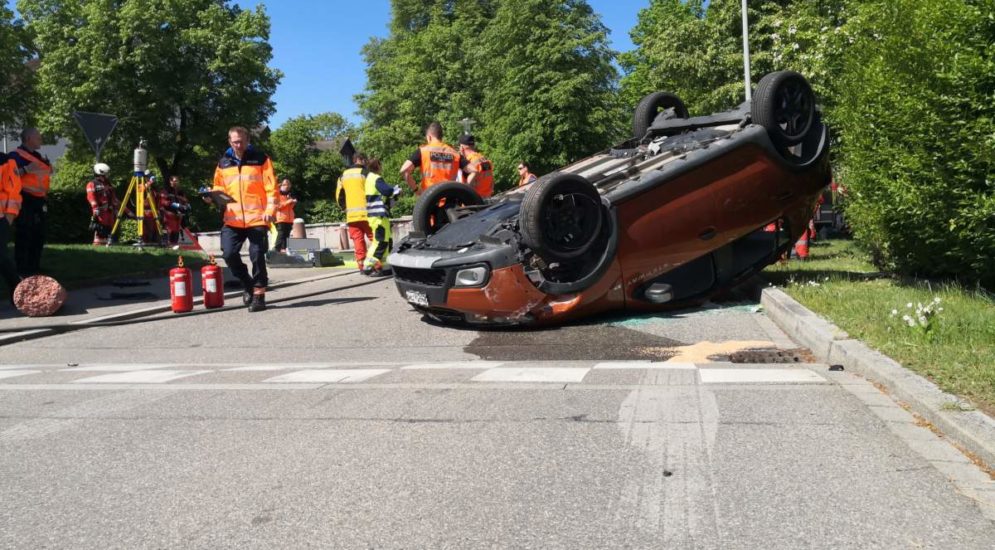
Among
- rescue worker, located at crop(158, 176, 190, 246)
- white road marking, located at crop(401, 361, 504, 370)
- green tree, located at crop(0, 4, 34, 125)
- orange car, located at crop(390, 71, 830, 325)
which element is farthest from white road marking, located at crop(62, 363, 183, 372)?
green tree, located at crop(0, 4, 34, 125)

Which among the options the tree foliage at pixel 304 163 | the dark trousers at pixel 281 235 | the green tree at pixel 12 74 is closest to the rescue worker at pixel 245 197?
the dark trousers at pixel 281 235

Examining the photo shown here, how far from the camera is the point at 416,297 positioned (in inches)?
309

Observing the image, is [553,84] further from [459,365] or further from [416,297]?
[459,365]

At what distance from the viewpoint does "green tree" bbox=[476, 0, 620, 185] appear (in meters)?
40.6

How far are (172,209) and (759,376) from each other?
16590mm

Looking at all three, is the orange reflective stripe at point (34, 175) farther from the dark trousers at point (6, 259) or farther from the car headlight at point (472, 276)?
the car headlight at point (472, 276)

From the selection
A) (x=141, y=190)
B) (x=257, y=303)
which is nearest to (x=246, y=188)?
(x=257, y=303)

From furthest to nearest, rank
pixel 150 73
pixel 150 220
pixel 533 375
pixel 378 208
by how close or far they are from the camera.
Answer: pixel 150 73 → pixel 150 220 → pixel 378 208 → pixel 533 375

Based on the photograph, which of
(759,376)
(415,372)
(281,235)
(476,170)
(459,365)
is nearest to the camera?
(759,376)

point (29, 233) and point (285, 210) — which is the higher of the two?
point (285, 210)

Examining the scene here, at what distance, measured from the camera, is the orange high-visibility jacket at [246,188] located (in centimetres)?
952

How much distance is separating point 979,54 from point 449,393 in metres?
5.17

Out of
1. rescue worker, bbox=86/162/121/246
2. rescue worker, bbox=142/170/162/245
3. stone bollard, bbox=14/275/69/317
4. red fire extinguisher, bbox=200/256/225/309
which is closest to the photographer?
stone bollard, bbox=14/275/69/317

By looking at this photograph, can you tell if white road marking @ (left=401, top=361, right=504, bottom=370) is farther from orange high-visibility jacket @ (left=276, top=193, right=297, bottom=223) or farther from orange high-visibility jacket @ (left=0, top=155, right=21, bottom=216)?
orange high-visibility jacket @ (left=276, top=193, right=297, bottom=223)
